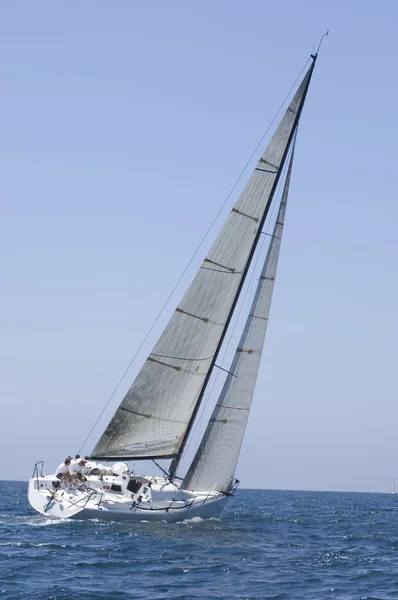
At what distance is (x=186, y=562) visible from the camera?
910 inches

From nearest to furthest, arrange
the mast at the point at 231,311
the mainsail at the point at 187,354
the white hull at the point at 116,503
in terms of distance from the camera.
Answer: the white hull at the point at 116,503 → the mainsail at the point at 187,354 → the mast at the point at 231,311

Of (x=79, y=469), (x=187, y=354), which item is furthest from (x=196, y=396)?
(x=79, y=469)

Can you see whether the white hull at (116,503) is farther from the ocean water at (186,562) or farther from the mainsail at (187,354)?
the mainsail at (187,354)

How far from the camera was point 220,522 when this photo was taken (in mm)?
33344

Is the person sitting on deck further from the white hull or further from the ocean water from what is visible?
the ocean water

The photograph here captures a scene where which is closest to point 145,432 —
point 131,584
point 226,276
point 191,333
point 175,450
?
point 175,450

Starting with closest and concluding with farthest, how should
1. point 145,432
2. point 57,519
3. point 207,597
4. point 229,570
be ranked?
point 207,597 < point 229,570 < point 57,519 < point 145,432

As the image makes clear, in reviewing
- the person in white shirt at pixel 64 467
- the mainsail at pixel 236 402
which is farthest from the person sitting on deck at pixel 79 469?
the mainsail at pixel 236 402

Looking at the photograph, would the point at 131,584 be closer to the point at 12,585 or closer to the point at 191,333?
the point at 12,585

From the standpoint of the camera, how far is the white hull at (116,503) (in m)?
29.3

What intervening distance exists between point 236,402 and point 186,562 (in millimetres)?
10509

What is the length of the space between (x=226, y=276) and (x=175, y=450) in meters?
6.41

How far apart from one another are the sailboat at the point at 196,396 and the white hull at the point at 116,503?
5 centimetres

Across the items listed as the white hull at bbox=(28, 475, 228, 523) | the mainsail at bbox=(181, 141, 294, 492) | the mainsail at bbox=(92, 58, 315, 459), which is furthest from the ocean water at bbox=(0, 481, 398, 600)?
the mainsail at bbox=(92, 58, 315, 459)
